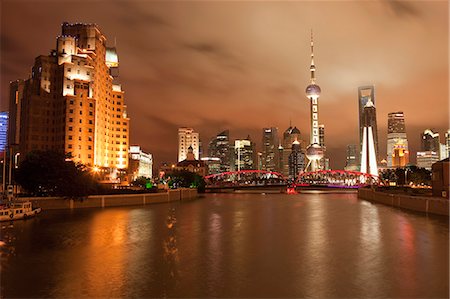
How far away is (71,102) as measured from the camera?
84750mm

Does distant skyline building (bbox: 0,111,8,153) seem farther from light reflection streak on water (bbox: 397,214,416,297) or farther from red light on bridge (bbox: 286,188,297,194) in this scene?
light reflection streak on water (bbox: 397,214,416,297)

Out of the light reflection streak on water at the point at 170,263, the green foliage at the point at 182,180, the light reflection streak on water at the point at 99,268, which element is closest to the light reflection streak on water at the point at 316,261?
the light reflection streak on water at the point at 170,263

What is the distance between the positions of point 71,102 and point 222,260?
72970 millimetres

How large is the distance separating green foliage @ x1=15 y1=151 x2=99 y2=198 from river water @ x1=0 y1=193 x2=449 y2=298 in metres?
13.0

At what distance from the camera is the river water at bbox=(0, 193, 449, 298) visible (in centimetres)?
1596

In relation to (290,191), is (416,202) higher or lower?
higher

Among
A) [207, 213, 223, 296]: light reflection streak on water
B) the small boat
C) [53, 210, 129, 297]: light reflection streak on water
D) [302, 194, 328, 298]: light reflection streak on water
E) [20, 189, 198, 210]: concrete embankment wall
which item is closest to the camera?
[53, 210, 129, 297]: light reflection streak on water

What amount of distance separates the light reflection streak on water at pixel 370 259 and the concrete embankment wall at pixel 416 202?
11637mm

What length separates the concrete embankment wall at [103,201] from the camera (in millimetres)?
48594

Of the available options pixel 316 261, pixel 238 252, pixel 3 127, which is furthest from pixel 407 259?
pixel 3 127

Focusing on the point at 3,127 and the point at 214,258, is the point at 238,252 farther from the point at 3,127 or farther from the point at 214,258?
the point at 3,127

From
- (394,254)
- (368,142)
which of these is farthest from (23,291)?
(368,142)

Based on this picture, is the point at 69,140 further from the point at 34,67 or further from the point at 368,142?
the point at 368,142

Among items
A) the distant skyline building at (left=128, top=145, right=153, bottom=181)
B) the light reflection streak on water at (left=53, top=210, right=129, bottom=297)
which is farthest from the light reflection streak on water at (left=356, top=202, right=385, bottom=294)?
the distant skyline building at (left=128, top=145, right=153, bottom=181)
